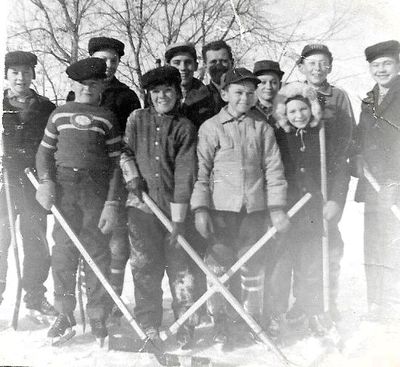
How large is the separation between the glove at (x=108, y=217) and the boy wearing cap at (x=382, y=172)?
5.62 feet

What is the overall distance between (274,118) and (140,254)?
128 centimetres

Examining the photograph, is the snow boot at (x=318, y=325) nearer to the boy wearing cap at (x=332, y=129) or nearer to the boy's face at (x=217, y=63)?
the boy wearing cap at (x=332, y=129)

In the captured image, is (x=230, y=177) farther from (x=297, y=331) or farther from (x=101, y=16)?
(x=101, y=16)

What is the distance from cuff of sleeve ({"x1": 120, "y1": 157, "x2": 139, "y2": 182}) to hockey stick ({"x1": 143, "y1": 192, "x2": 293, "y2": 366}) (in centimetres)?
14

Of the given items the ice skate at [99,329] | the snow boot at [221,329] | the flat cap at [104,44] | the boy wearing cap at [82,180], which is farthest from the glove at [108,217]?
the flat cap at [104,44]

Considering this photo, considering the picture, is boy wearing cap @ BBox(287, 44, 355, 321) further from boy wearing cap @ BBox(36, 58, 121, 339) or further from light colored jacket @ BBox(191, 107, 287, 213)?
boy wearing cap @ BBox(36, 58, 121, 339)

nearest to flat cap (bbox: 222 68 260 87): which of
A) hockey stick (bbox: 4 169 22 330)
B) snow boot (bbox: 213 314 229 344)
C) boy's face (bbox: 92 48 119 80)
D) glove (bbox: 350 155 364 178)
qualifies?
boy's face (bbox: 92 48 119 80)

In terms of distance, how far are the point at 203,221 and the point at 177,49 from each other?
4.04ft

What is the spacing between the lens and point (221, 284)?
10.2 ft

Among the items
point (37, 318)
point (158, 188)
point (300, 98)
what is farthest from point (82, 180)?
point (300, 98)

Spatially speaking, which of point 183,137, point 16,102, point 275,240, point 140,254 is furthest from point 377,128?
point 16,102

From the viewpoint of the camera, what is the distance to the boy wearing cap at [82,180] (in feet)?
10.2

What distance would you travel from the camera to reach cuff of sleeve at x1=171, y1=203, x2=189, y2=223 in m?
3.09

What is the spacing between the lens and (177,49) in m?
3.37
